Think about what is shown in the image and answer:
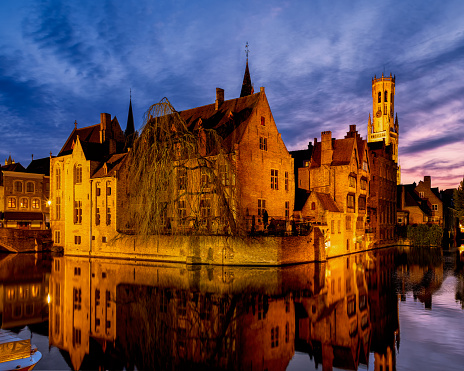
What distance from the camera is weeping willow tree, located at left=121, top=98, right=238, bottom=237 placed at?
26.7 metres

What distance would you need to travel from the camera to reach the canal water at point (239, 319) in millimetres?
11523

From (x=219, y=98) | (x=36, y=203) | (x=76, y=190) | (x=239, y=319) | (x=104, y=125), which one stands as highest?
(x=219, y=98)

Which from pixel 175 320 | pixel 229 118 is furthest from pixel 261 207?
pixel 175 320

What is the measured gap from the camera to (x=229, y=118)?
3925cm

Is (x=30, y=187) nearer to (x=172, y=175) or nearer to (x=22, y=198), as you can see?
(x=22, y=198)

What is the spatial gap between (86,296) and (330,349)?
12664mm

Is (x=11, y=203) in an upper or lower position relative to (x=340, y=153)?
lower

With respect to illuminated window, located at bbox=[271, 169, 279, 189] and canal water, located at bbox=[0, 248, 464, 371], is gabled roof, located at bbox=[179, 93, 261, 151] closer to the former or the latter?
illuminated window, located at bbox=[271, 169, 279, 189]

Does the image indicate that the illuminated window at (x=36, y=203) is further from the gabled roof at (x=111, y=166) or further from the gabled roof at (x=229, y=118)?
the gabled roof at (x=229, y=118)

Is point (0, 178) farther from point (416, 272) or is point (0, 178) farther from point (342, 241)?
point (416, 272)

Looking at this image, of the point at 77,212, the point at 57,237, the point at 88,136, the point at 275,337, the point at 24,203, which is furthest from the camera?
the point at 24,203

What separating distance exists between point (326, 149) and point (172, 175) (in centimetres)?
2263


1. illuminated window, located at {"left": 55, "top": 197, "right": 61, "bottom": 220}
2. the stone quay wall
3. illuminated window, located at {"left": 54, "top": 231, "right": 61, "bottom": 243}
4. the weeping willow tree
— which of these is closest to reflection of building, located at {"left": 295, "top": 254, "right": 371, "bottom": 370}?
the weeping willow tree

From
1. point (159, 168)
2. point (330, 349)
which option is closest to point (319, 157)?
point (159, 168)
